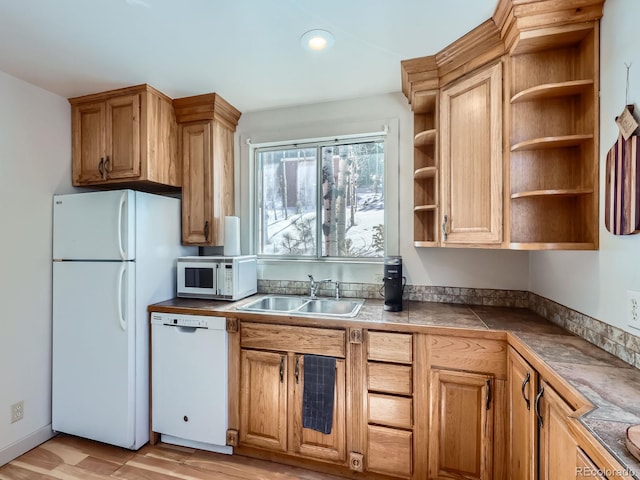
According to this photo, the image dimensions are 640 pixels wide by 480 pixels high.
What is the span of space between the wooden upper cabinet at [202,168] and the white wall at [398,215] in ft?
0.80

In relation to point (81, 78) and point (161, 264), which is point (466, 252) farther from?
point (81, 78)

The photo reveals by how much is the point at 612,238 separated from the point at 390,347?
110 cm

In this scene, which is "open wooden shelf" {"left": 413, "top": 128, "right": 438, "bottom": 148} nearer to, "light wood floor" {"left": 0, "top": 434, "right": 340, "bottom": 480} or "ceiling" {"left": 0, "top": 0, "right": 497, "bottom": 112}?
"ceiling" {"left": 0, "top": 0, "right": 497, "bottom": 112}

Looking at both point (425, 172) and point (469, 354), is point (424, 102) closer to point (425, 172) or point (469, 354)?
point (425, 172)

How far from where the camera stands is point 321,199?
257 cm

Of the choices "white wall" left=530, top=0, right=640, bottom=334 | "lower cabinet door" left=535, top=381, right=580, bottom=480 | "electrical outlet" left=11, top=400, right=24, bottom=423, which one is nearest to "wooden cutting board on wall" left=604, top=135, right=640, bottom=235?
"white wall" left=530, top=0, right=640, bottom=334

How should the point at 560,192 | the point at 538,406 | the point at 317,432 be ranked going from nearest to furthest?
1. the point at 538,406
2. the point at 560,192
3. the point at 317,432

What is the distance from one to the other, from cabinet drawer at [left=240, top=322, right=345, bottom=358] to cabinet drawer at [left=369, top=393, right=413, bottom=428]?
0.31m

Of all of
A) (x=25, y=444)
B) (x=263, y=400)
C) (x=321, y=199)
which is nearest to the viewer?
(x=263, y=400)

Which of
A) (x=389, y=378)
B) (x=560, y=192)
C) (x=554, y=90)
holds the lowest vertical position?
(x=389, y=378)

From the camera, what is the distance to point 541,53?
1499mm

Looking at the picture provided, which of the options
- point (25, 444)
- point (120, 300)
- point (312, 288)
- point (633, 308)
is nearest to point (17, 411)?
point (25, 444)

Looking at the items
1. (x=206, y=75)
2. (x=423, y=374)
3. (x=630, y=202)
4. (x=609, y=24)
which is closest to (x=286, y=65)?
(x=206, y=75)

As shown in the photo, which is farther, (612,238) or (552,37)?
(552,37)
